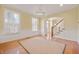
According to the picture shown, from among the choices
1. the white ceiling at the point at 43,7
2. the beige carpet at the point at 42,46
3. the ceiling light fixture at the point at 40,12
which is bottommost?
the beige carpet at the point at 42,46

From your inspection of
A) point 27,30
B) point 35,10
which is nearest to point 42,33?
point 27,30

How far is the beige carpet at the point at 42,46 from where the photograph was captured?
1.77 meters

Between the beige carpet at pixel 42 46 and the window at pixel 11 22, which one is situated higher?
the window at pixel 11 22

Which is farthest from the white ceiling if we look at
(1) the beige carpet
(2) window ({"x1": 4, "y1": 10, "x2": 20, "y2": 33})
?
(1) the beige carpet

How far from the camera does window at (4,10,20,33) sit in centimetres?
177

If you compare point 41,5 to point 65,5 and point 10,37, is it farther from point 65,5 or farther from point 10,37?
point 10,37

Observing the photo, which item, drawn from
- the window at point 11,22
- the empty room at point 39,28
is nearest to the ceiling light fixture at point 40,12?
the empty room at point 39,28

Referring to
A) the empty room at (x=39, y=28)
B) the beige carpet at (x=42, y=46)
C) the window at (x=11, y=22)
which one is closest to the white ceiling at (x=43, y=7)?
the empty room at (x=39, y=28)

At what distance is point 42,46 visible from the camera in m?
1.78

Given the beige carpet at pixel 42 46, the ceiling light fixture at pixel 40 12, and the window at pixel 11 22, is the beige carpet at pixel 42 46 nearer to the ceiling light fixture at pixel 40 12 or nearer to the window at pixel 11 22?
the window at pixel 11 22

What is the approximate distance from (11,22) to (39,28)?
437 millimetres

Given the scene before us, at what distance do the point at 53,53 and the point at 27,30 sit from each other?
0.53 meters

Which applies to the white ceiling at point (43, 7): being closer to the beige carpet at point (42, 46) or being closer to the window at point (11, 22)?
the window at point (11, 22)
